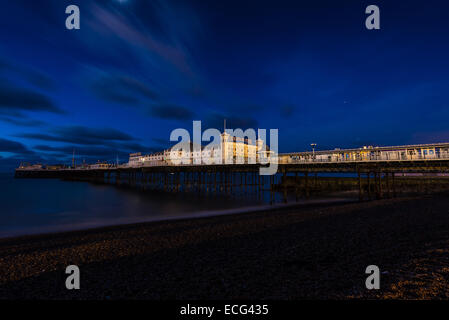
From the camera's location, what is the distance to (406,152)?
22.4m

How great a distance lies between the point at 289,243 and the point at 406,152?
73.0 feet

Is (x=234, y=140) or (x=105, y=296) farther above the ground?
(x=234, y=140)

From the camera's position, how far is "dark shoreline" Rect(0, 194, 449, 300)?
14.8ft

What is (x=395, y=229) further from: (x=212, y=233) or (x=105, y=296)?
(x=105, y=296)

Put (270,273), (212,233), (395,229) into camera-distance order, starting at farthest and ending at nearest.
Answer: (212,233) < (395,229) < (270,273)

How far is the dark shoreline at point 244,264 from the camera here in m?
4.50

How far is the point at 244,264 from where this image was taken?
19.8 feet

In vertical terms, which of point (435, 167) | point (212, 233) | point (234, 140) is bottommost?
point (212, 233)

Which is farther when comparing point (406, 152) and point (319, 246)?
point (406, 152)
